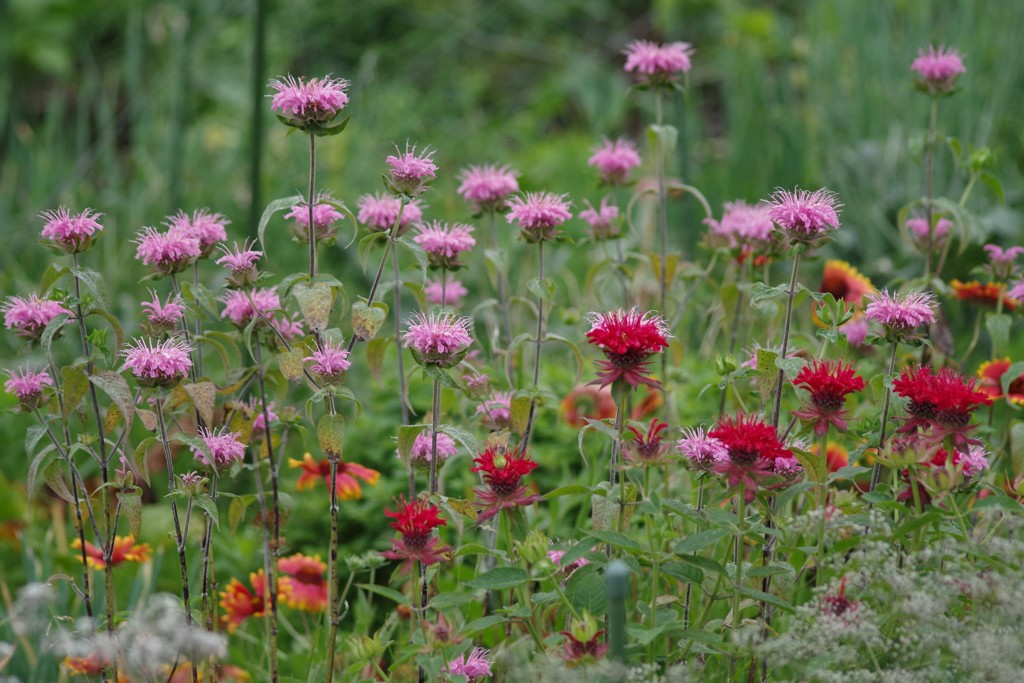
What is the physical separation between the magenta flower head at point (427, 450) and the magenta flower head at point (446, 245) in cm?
22

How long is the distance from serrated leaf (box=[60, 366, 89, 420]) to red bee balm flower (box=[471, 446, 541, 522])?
0.46 meters

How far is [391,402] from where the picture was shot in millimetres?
2322

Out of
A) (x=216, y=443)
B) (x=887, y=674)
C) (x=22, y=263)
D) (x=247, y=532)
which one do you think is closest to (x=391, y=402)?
(x=247, y=532)

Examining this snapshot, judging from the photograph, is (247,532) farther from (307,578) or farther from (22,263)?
(22,263)

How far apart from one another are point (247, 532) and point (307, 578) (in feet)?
1.87

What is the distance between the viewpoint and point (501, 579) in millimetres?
1196

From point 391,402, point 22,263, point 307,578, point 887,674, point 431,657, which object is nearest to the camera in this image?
point 887,674

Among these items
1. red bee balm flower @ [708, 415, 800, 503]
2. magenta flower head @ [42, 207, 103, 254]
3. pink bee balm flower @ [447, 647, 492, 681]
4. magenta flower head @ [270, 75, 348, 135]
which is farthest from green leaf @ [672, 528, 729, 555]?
magenta flower head @ [42, 207, 103, 254]

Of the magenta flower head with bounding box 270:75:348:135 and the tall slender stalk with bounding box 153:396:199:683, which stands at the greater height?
the magenta flower head with bounding box 270:75:348:135

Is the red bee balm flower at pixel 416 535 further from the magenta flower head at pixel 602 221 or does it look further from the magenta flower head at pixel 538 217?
the magenta flower head at pixel 602 221

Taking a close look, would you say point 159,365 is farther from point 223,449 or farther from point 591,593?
point 591,593

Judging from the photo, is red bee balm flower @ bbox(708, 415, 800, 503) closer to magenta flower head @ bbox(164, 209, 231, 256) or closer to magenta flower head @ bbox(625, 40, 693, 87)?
magenta flower head @ bbox(164, 209, 231, 256)

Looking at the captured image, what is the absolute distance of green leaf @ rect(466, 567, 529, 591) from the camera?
117cm

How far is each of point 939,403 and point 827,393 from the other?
12 cm
